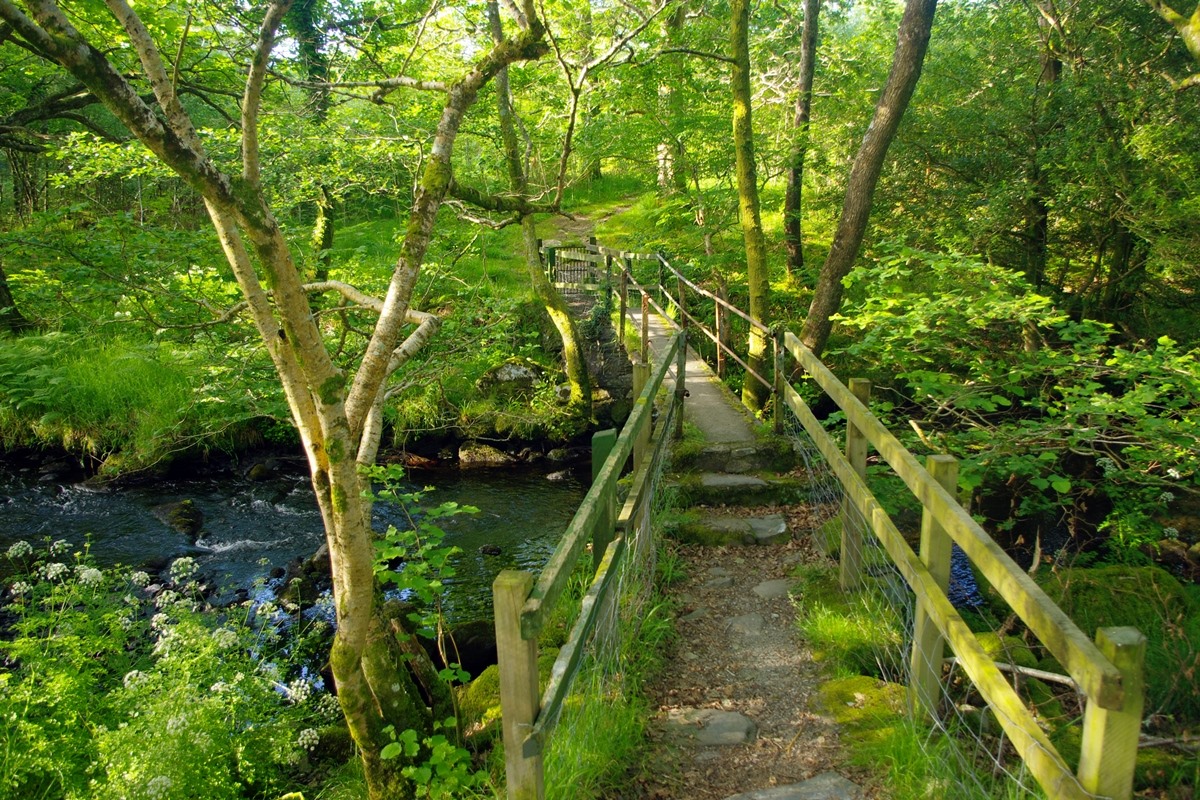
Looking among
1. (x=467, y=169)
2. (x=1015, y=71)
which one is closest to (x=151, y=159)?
(x=467, y=169)

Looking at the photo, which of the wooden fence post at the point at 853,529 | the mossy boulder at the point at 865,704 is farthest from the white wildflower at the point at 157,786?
the wooden fence post at the point at 853,529

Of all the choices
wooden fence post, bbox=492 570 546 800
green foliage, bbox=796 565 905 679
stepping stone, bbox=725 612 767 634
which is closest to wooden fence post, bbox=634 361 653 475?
stepping stone, bbox=725 612 767 634

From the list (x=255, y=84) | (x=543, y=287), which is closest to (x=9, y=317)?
(x=543, y=287)

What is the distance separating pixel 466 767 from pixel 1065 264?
10.8 meters

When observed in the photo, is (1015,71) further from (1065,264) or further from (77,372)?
Answer: (77,372)

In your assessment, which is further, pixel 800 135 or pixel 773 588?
pixel 800 135

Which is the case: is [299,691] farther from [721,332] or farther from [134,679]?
[721,332]

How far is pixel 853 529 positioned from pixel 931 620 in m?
1.39

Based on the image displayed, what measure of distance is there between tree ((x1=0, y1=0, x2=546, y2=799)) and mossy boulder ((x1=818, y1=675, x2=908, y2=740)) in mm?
2227

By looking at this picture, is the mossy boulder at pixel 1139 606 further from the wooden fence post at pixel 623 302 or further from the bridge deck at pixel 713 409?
the wooden fence post at pixel 623 302

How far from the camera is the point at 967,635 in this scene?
2828mm

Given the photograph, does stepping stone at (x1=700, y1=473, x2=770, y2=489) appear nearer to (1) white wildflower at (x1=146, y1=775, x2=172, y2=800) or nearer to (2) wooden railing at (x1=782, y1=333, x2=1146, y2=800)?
(2) wooden railing at (x1=782, y1=333, x2=1146, y2=800)

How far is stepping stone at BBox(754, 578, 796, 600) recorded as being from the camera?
494cm

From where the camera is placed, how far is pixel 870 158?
330 inches
